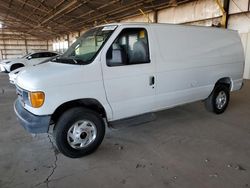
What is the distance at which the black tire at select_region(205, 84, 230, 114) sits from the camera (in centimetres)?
486

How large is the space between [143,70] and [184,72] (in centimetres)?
103

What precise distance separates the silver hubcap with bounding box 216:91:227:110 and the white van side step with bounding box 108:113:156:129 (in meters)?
2.15

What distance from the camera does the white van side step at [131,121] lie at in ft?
11.3

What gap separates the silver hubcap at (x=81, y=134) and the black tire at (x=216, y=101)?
305 cm

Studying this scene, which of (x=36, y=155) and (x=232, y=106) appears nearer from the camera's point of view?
(x=36, y=155)

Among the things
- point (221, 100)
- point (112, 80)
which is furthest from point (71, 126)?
point (221, 100)

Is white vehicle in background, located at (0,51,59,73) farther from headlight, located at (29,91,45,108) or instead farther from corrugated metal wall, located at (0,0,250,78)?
headlight, located at (29,91,45,108)

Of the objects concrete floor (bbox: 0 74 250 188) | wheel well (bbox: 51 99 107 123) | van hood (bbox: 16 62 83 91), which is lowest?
concrete floor (bbox: 0 74 250 188)

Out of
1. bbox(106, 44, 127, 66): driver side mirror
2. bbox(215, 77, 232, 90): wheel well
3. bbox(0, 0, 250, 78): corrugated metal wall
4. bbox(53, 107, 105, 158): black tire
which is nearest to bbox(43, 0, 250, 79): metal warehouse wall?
bbox(0, 0, 250, 78): corrugated metal wall

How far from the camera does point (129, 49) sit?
3.40m

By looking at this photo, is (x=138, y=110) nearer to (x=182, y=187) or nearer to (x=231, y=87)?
(x=182, y=187)

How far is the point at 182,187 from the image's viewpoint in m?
2.49

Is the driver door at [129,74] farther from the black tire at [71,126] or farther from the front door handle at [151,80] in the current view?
the black tire at [71,126]

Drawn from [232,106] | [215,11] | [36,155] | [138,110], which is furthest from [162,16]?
[36,155]
